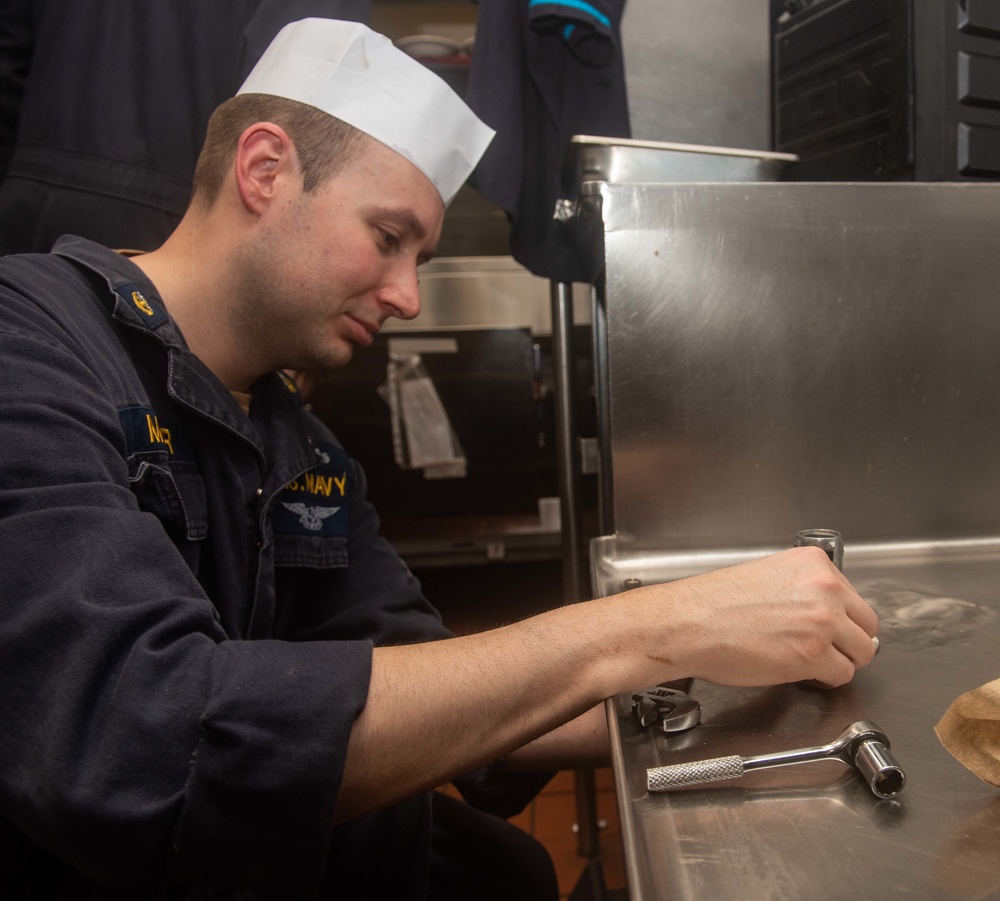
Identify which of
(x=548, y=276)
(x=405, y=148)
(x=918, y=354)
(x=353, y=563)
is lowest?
(x=353, y=563)

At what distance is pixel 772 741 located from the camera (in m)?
0.43

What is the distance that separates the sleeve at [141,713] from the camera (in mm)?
378

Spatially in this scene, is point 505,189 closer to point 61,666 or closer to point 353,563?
point 353,563

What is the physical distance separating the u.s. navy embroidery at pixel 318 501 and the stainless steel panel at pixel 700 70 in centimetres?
87

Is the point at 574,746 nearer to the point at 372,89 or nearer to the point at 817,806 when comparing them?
the point at 817,806

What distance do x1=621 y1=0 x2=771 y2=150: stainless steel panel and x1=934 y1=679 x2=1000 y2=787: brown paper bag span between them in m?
1.21

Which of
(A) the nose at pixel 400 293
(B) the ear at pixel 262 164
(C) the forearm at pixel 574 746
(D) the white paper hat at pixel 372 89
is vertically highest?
(D) the white paper hat at pixel 372 89

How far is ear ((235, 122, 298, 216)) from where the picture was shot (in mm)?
817

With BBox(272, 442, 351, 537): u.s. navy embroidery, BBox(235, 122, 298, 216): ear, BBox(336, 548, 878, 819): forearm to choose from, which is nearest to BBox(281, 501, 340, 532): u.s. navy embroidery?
BBox(272, 442, 351, 537): u.s. navy embroidery

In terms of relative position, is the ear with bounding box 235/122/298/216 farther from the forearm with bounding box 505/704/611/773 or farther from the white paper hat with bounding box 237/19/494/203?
the forearm with bounding box 505/704/611/773

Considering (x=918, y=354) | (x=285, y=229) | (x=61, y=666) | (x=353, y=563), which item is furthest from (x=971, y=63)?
(x=61, y=666)

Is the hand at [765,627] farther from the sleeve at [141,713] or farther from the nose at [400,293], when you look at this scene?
the nose at [400,293]

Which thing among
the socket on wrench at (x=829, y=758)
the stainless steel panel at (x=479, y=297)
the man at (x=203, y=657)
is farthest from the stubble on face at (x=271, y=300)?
the stainless steel panel at (x=479, y=297)

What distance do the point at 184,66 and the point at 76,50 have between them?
Result: 14 centimetres
